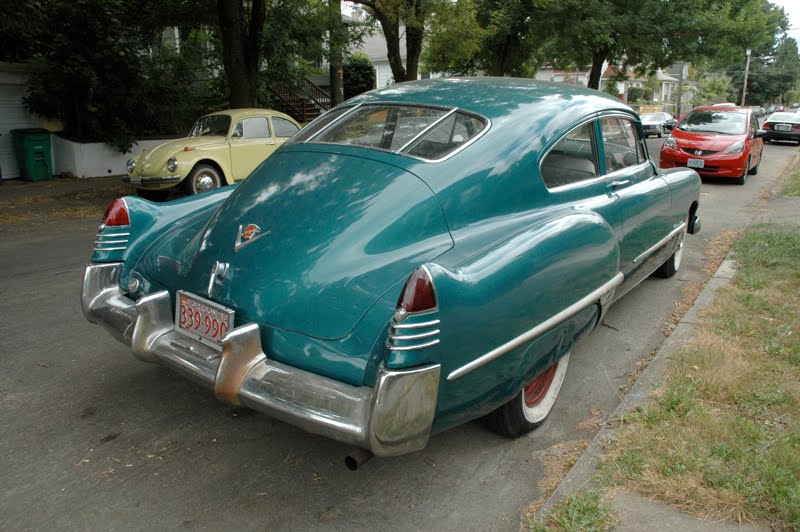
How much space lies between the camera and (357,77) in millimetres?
26516

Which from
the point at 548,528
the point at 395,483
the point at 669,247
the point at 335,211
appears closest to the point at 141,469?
the point at 395,483

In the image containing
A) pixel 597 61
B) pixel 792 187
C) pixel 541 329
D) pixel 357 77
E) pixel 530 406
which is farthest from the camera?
pixel 357 77

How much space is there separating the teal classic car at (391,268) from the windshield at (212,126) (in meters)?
7.17

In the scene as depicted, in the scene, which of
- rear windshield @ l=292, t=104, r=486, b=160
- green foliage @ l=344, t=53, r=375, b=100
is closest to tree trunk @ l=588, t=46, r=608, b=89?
green foliage @ l=344, t=53, r=375, b=100

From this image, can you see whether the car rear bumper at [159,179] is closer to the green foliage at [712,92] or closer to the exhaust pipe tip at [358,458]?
the exhaust pipe tip at [358,458]

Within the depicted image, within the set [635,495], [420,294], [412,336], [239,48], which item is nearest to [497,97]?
[420,294]

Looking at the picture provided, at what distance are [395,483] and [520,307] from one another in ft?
3.25

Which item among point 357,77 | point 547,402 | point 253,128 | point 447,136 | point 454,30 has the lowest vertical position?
point 547,402

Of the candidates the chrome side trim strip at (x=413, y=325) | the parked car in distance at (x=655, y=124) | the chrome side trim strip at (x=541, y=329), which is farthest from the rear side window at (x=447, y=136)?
the parked car in distance at (x=655, y=124)

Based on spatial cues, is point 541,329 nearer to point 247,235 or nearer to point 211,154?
point 247,235

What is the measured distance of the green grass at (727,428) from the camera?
252 cm

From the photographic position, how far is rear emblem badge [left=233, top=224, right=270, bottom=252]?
9.42 ft

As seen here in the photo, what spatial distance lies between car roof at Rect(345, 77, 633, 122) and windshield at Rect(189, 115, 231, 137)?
726 centimetres

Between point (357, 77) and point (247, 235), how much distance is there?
24927 mm
